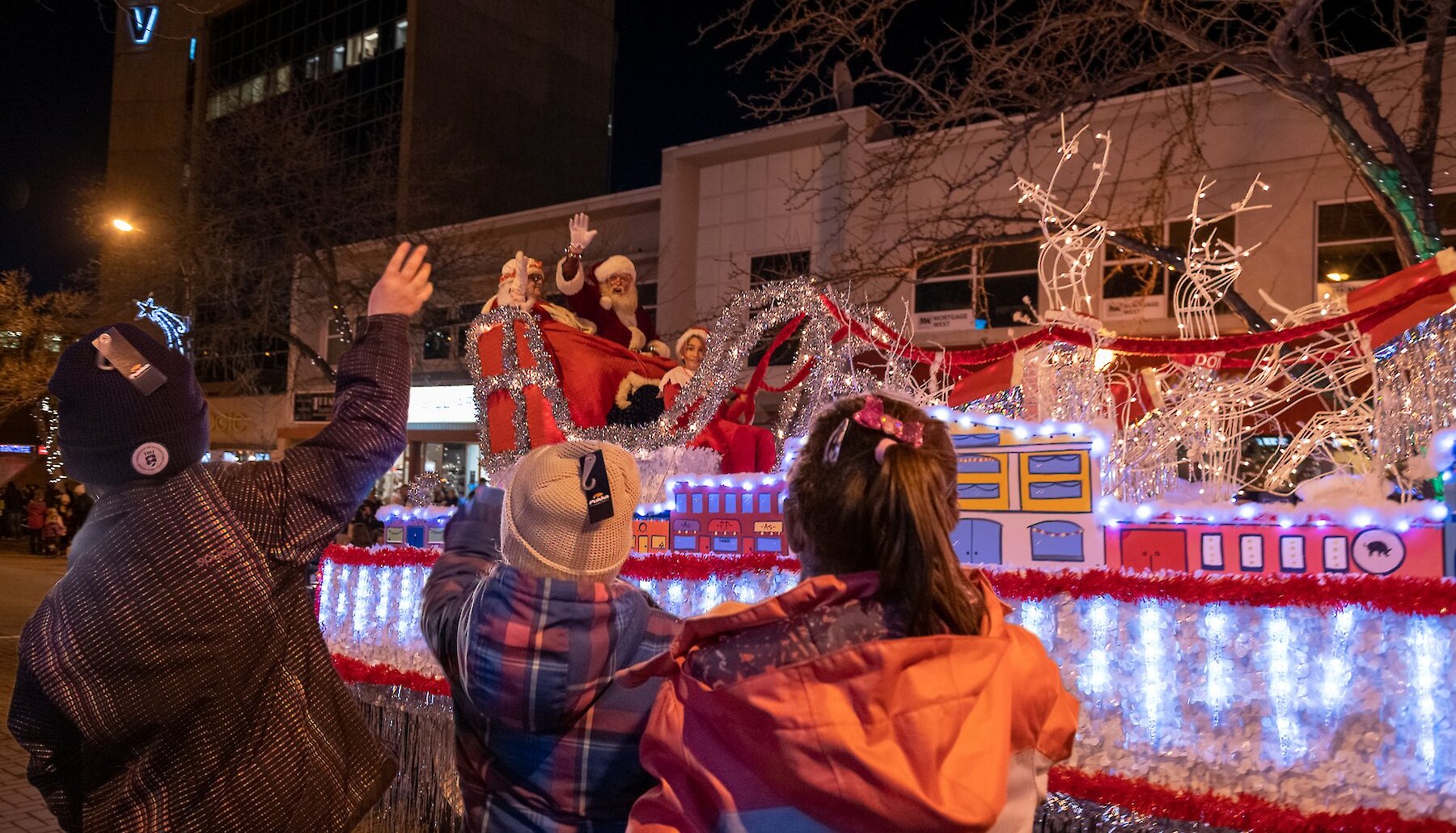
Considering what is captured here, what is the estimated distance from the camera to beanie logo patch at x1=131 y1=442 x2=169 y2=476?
1680mm

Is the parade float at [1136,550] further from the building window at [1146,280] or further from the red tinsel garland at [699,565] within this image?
the building window at [1146,280]

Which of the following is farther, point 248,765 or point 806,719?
point 248,765

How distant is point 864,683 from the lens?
1.29 meters

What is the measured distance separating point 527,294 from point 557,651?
207 inches

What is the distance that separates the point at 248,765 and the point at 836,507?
1.19 metres

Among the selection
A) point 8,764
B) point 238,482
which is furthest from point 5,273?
point 238,482

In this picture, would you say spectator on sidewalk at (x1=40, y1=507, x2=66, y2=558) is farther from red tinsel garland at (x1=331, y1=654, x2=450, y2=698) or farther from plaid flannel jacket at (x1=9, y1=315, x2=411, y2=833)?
plaid flannel jacket at (x1=9, y1=315, x2=411, y2=833)

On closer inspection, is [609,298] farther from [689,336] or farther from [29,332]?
[29,332]

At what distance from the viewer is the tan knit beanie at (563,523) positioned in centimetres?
161

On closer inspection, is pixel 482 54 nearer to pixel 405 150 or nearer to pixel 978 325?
pixel 405 150

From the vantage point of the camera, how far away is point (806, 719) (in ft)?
4.17

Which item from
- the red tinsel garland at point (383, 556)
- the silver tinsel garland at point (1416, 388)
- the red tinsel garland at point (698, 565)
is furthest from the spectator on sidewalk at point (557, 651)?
the silver tinsel garland at point (1416, 388)

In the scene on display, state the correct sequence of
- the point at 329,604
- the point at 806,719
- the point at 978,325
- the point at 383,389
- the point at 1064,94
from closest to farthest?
the point at 806,719 < the point at 383,389 < the point at 329,604 < the point at 1064,94 < the point at 978,325

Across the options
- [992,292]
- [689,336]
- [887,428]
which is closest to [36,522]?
[689,336]
